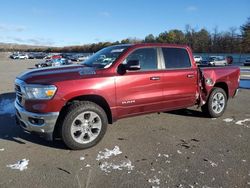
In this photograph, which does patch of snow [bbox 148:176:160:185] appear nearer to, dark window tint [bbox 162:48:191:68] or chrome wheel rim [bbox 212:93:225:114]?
dark window tint [bbox 162:48:191:68]

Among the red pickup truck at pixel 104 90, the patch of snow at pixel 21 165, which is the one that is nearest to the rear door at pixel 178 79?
the red pickup truck at pixel 104 90

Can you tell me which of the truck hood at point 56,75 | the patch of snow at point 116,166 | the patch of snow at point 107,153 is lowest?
the patch of snow at point 116,166

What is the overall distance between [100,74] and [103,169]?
Answer: 172 centimetres

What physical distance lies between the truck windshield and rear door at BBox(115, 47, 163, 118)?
0.26 metres

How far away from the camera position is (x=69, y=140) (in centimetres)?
470

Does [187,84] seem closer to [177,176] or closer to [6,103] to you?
[177,176]

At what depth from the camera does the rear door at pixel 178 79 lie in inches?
231

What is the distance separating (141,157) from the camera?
14.8 ft

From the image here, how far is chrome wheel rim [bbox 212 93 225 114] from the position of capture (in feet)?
23.1

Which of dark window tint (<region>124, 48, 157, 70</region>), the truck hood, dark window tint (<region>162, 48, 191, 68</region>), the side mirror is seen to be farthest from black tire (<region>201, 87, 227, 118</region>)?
the truck hood

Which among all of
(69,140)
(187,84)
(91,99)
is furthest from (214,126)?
(69,140)

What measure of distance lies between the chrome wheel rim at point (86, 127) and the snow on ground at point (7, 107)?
3387 mm

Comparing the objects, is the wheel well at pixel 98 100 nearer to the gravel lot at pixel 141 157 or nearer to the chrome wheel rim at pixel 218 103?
the gravel lot at pixel 141 157

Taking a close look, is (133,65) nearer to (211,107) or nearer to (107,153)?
(107,153)
